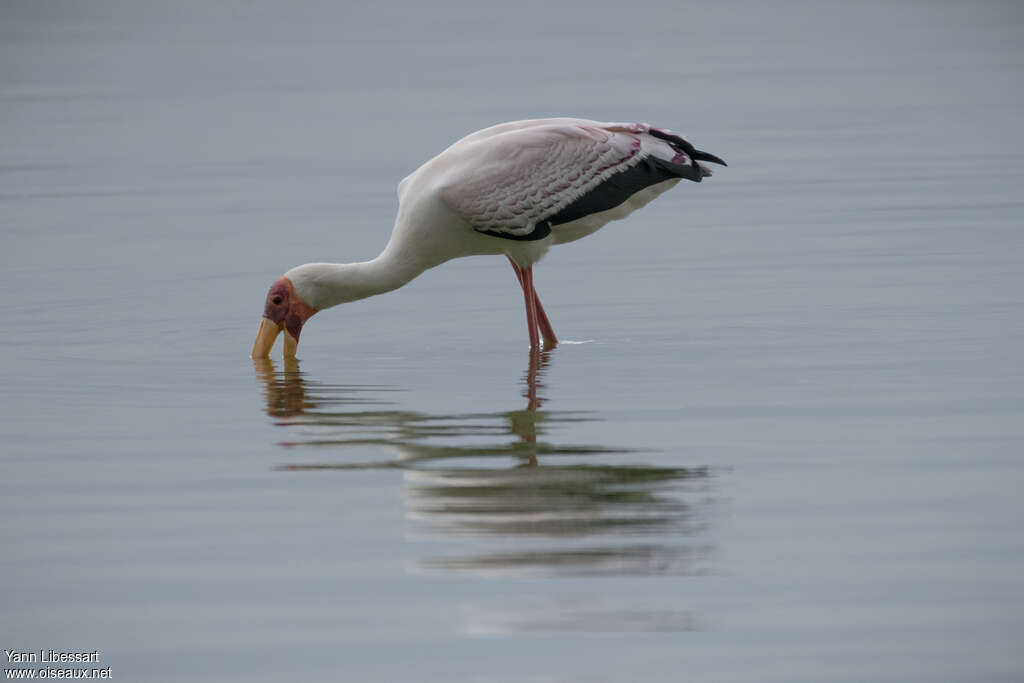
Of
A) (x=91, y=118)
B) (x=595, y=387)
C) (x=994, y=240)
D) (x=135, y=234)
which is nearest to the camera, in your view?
(x=595, y=387)

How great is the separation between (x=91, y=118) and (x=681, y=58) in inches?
471

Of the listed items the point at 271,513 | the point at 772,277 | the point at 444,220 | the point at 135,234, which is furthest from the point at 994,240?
the point at 271,513

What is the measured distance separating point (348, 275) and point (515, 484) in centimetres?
404

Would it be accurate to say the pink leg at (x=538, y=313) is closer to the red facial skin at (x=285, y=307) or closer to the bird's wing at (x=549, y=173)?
the bird's wing at (x=549, y=173)

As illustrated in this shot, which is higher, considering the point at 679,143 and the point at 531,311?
the point at 679,143

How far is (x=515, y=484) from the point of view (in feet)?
28.2

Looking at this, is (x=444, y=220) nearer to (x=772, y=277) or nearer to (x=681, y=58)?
(x=772, y=277)

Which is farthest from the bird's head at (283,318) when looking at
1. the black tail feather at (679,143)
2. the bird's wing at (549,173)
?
the black tail feather at (679,143)

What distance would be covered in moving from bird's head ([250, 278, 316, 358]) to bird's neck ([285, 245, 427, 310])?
1.9 inches

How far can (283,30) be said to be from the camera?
5125cm

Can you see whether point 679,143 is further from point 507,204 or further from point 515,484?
point 515,484

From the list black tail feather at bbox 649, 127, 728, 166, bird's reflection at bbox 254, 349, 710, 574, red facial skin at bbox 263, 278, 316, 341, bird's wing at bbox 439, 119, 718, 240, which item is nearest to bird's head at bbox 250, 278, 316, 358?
red facial skin at bbox 263, 278, 316, 341

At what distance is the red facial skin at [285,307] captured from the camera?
40.5 ft

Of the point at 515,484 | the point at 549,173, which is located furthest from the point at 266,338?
the point at 515,484
